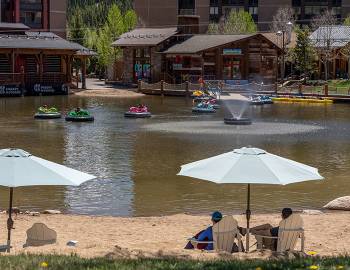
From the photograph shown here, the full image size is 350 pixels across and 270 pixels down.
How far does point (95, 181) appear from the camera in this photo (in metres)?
24.8

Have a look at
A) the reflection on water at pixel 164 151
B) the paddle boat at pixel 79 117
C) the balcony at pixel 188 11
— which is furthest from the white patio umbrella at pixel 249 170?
the balcony at pixel 188 11

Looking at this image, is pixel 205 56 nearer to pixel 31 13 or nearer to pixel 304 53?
pixel 304 53

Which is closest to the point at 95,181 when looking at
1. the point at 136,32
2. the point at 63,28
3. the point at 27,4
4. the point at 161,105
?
the point at 161,105

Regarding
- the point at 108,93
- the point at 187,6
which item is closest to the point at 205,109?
the point at 108,93

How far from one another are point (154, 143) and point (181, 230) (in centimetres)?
1830

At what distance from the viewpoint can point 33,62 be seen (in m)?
77.2

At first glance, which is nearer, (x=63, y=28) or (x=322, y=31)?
(x=322, y=31)

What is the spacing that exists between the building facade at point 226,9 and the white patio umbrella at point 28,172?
103m

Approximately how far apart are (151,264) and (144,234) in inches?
237

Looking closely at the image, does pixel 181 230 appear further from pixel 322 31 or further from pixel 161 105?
pixel 322 31

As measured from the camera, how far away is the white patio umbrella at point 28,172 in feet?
44.3

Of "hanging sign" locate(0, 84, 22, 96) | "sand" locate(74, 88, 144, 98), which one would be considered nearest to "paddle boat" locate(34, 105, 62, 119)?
"hanging sign" locate(0, 84, 22, 96)

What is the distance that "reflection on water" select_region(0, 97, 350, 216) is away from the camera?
71.0 feet

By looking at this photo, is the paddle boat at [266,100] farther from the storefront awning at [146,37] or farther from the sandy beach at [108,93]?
the storefront awning at [146,37]
